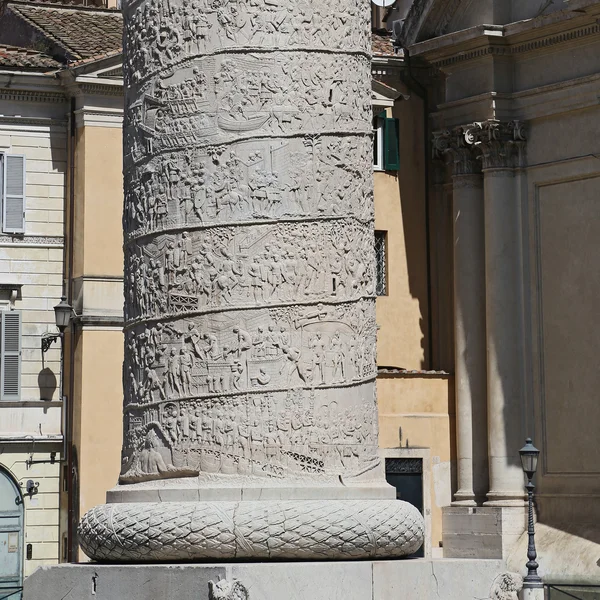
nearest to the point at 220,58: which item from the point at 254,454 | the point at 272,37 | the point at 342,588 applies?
the point at 272,37

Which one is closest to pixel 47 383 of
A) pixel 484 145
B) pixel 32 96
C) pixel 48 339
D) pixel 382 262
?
pixel 48 339

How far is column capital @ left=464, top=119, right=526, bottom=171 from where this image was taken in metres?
27.7

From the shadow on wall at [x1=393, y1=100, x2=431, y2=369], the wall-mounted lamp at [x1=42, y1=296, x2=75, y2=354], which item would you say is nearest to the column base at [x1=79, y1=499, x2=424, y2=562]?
the wall-mounted lamp at [x1=42, y1=296, x2=75, y2=354]

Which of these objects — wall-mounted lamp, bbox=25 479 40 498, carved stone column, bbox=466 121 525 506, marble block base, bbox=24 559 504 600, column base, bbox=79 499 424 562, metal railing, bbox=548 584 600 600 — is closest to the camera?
marble block base, bbox=24 559 504 600

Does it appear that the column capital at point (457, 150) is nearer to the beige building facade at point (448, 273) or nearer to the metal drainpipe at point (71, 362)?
the beige building facade at point (448, 273)

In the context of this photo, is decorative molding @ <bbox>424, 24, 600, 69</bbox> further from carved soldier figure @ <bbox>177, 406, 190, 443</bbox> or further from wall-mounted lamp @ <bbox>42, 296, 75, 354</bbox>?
carved soldier figure @ <bbox>177, 406, 190, 443</bbox>

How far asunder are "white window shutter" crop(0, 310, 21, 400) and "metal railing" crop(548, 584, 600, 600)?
7.94 m

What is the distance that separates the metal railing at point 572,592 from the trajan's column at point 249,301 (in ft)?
44.4

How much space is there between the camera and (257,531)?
25.5 ft

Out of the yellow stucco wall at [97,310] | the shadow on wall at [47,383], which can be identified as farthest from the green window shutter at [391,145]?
the shadow on wall at [47,383]

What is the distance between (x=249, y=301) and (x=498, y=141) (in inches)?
788

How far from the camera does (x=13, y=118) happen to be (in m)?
27.2

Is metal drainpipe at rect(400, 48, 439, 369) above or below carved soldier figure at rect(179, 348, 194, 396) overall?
above

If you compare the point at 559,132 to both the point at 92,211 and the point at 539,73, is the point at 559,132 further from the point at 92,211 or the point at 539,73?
the point at 92,211
